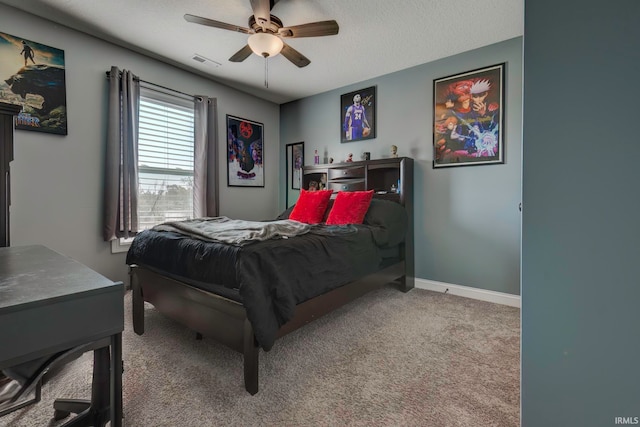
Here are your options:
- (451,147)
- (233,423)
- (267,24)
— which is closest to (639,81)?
(233,423)

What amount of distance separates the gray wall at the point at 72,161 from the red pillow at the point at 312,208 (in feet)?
6.43

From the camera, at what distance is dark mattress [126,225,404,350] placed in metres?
1.45

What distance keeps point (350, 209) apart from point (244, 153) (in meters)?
2.07

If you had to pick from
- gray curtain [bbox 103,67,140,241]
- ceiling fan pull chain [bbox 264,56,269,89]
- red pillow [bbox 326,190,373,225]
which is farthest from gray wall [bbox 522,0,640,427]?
gray curtain [bbox 103,67,140,241]

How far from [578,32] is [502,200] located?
229 centimetres

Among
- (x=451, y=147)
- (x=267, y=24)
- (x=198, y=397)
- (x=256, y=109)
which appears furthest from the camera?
(x=256, y=109)

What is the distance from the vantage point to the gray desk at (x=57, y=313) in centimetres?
54

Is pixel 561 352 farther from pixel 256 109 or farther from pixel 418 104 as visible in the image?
pixel 256 109

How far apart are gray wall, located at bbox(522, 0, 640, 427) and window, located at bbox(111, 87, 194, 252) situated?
346 centimetres

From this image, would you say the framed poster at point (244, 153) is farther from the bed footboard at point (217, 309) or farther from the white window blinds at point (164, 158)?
the bed footboard at point (217, 309)

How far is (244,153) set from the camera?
412 cm

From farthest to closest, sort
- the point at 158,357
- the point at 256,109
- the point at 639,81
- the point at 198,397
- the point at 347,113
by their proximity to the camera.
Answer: the point at 256,109 → the point at 347,113 → the point at 158,357 → the point at 198,397 → the point at 639,81

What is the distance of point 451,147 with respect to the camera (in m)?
→ 2.99

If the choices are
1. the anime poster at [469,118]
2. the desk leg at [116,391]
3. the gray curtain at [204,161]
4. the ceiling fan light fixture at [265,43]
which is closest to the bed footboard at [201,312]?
the desk leg at [116,391]
